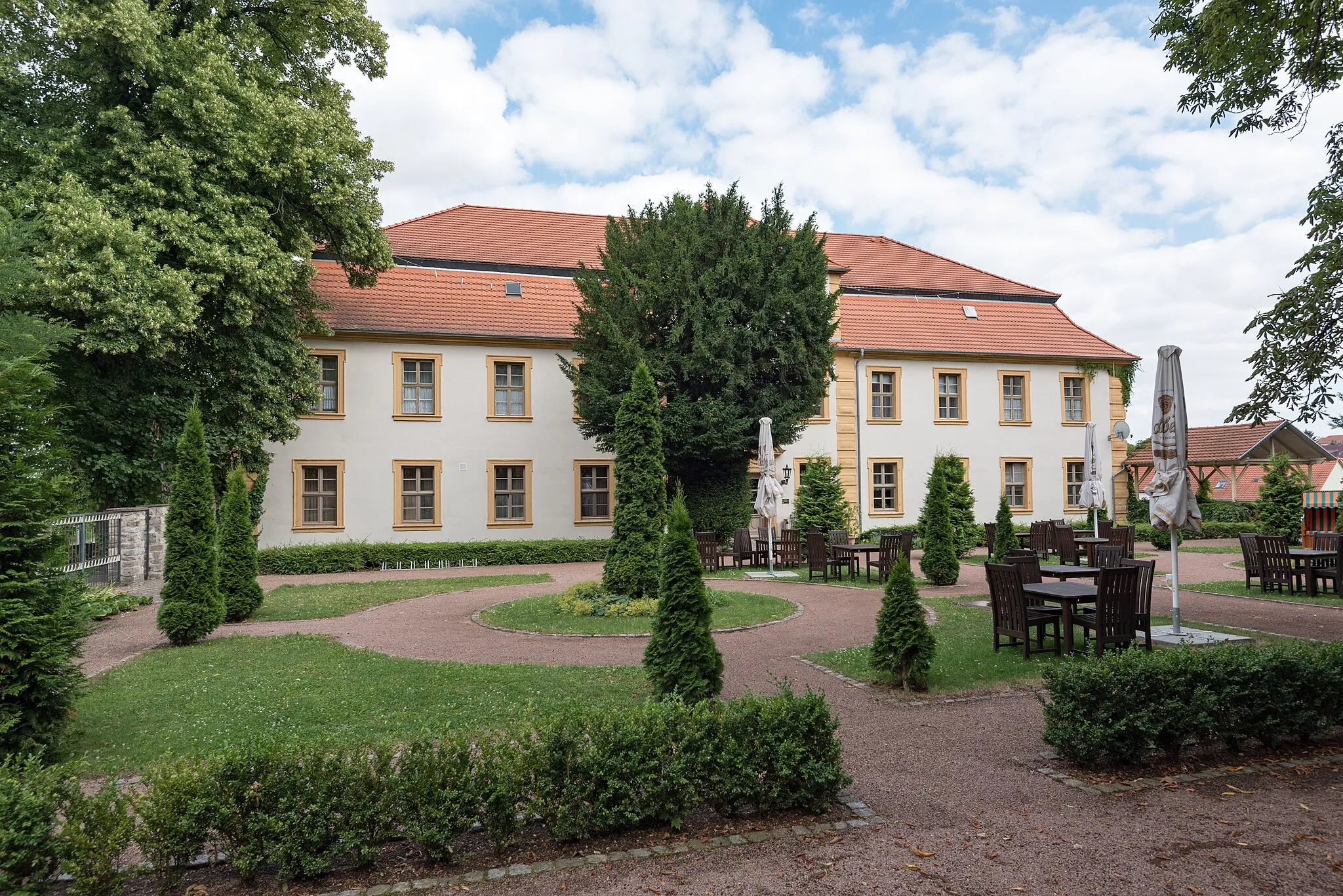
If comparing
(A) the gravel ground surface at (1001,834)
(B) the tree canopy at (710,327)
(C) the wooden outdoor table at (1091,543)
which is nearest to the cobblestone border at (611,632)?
(A) the gravel ground surface at (1001,834)

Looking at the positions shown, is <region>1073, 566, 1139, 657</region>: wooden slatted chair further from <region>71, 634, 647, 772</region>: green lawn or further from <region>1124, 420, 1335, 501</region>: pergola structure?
<region>1124, 420, 1335, 501</region>: pergola structure

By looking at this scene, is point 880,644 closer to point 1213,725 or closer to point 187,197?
point 1213,725

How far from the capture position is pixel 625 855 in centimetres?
418

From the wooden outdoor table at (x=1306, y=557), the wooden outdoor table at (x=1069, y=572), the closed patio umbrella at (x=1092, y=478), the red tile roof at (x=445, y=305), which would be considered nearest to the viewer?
the wooden outdoor table at (x=1069, y=572)

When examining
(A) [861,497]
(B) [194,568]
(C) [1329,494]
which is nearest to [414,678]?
(B) [194,568]

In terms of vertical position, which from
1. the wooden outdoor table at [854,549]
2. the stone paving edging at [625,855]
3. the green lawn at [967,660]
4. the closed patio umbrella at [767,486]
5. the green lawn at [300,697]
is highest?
the closed patio umbrella at [767,486]

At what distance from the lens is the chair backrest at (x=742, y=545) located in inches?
743

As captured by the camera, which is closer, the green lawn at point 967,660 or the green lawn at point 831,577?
the green lawn at point 967,660

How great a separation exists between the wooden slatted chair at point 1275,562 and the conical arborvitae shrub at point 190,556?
54.2 ft

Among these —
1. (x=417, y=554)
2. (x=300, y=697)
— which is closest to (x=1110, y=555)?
(x=300, y=697)

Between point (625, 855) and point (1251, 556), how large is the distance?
14343mm

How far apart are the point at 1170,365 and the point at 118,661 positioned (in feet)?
44.1

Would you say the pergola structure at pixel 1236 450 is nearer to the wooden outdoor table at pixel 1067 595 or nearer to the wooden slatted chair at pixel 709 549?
the wooden slatted chair at pixel 709 549

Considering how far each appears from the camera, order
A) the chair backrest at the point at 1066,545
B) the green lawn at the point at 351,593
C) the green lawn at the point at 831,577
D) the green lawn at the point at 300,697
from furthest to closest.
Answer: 1. the chair backrest at the point at 1066,545
2. the green lawn at the point at 831,577
3. the green lawn at the point at 351,593
4. the green lawn at the point at 300,697
